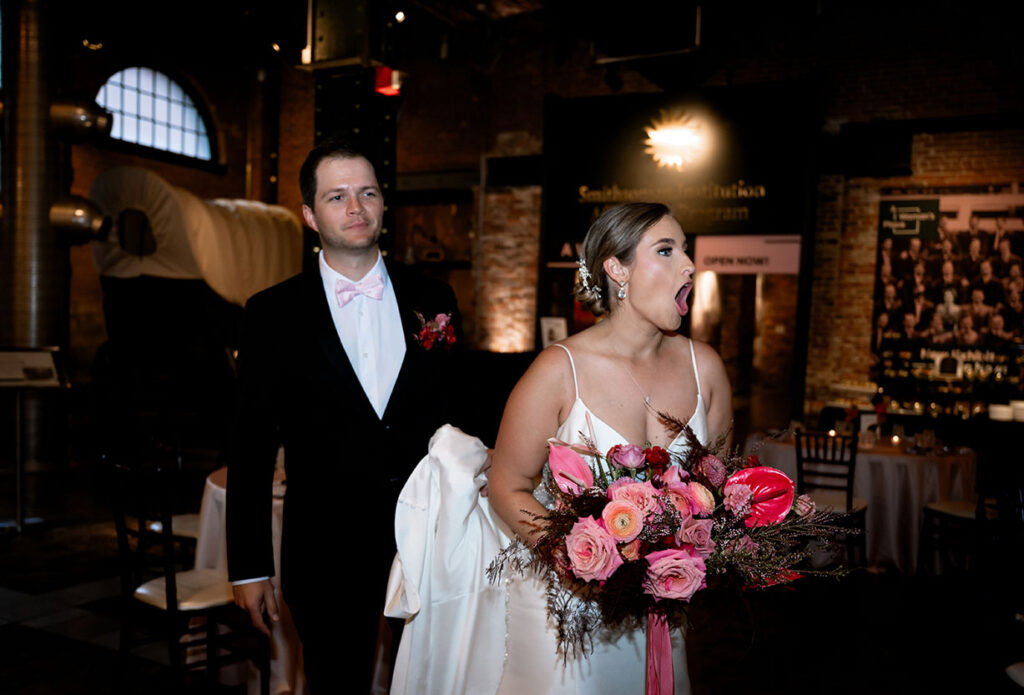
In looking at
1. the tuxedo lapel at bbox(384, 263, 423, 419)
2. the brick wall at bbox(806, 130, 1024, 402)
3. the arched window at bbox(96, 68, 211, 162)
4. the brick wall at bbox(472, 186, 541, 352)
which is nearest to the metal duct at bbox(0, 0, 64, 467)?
the arched window at bbox(96, 68, 211, 162)

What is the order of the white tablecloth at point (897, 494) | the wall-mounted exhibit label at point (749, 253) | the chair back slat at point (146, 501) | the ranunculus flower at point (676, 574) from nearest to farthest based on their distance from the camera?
the ranunculus flower at point (676, 574), the chair back slat at point (146, 501), the white tablecloth at point (897, 494), the wall-mounted exhibit label at point (749, 253)

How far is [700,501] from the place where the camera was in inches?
52.4

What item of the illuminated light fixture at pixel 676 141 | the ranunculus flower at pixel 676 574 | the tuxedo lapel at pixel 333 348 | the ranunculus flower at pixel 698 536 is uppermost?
the illuminated light fixture at pixel 676 141

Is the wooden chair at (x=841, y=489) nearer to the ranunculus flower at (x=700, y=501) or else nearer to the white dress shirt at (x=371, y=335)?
the white dress shirt at (x=371, y=335)

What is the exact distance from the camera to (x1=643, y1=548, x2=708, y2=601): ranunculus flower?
1.26 m

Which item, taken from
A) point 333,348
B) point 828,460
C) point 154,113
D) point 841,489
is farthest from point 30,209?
point 841,489

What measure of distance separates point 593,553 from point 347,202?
1038 mm

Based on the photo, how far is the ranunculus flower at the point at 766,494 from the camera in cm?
Answer: 136

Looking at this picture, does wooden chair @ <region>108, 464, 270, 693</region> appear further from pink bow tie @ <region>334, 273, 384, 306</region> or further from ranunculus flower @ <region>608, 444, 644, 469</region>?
ranunculus flower @ <region>608, 444, 644, 469</region>

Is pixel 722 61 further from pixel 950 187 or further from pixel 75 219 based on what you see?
pixel 75 219

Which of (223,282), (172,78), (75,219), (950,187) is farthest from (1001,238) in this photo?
(172,78)

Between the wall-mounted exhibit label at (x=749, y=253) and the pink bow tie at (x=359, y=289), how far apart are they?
22.0 feet

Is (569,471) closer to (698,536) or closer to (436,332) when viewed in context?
(698,536)

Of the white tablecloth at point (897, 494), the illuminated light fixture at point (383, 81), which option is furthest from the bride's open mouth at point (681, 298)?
the white tablecloth at point (897, 494)
